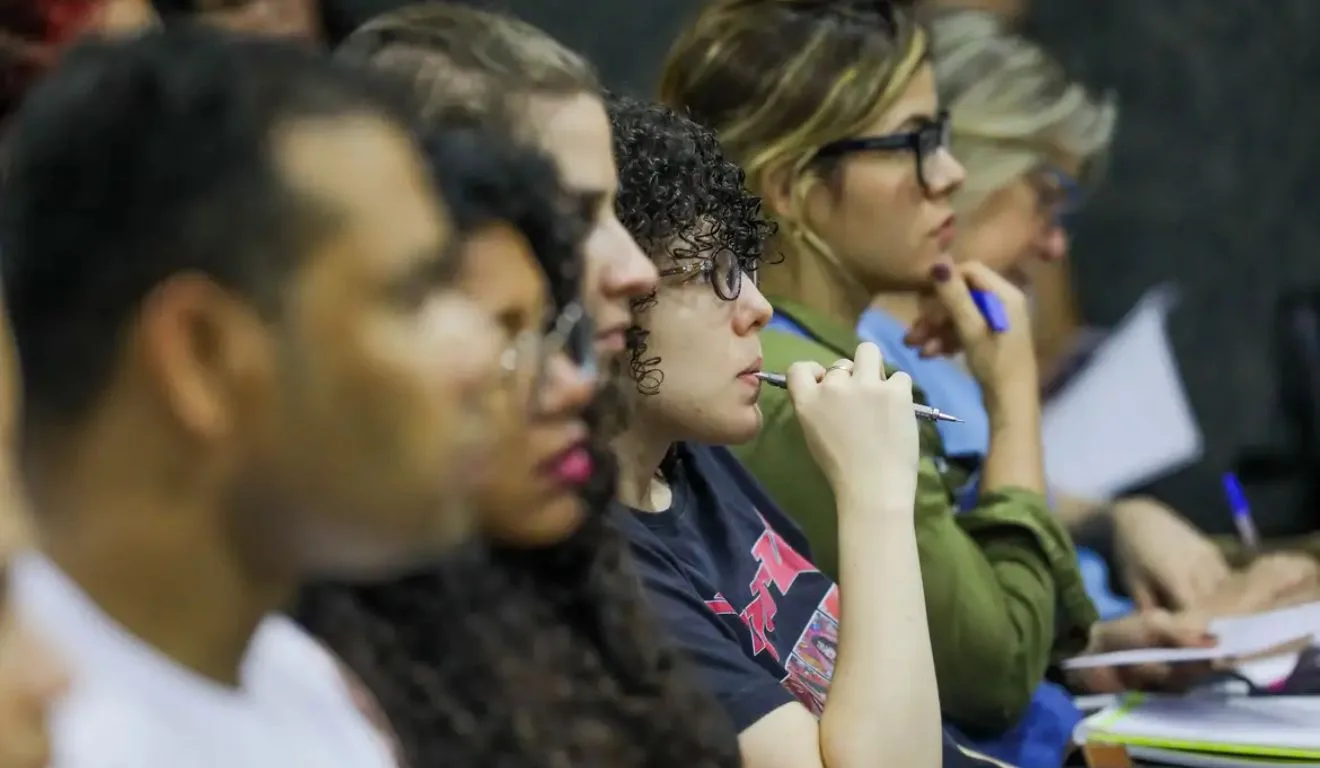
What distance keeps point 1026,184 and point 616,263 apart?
99 centimetres

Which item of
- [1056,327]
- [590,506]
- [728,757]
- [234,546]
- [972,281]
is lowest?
[1056,327]

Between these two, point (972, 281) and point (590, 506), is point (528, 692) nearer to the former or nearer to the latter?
point (590, 506)

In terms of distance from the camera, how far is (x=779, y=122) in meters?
1.17

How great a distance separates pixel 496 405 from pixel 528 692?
0.57 ft

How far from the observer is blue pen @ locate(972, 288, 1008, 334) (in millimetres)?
1301

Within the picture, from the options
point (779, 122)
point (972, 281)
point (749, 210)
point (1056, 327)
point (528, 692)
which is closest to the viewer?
point (528, 692)

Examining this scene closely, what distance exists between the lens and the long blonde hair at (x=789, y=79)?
115 centimetres

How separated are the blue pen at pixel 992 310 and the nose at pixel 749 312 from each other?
1.50ft

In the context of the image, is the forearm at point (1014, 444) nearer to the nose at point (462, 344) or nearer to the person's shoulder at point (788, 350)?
the person's shoulder at point (788, 350)

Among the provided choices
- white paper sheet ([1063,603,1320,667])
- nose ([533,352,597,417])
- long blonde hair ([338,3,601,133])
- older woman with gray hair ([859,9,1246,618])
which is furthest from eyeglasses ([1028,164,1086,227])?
nose ([533,352,597,417])

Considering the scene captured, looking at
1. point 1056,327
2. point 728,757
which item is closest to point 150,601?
point 728,757

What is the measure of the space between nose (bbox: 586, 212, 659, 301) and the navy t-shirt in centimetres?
13

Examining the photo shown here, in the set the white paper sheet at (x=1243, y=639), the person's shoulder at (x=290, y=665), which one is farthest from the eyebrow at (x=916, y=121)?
the person's shoulder at (x=290, y=665)

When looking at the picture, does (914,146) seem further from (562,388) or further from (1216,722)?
(562,388)
